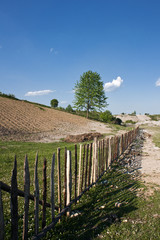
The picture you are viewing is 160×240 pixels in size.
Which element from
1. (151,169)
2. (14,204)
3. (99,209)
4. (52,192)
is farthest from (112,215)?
(151,169)

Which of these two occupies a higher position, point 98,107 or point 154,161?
point 98,107

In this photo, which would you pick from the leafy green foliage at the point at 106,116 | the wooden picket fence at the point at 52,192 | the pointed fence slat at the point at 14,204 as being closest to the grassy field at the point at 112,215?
the wooden picket fence at the point at 52,192

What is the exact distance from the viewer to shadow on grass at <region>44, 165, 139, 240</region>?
11.3 ft

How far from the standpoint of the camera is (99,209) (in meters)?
4.39

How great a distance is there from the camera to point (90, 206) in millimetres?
4531

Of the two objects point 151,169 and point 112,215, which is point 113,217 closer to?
point 112,215

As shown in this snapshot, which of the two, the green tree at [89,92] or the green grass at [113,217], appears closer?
the green grass at [113,217]

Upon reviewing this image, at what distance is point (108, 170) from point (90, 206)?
3411 mm

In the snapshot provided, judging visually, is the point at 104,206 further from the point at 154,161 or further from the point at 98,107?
the point at 98,107

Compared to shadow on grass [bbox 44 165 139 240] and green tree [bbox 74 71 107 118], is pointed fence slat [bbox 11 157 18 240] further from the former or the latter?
green tree [bbox 74 71 107 118]

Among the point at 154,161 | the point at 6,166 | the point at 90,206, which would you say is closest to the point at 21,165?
the point at 6,166

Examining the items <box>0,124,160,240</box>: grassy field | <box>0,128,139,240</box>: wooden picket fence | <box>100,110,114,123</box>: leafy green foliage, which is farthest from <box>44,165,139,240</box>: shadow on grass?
<box>100,110,114,123</box>: leafy green foliage

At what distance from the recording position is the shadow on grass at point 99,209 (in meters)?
3.46

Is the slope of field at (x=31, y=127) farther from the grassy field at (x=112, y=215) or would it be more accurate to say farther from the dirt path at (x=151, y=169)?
the grassy field at (x=112, y=215)
